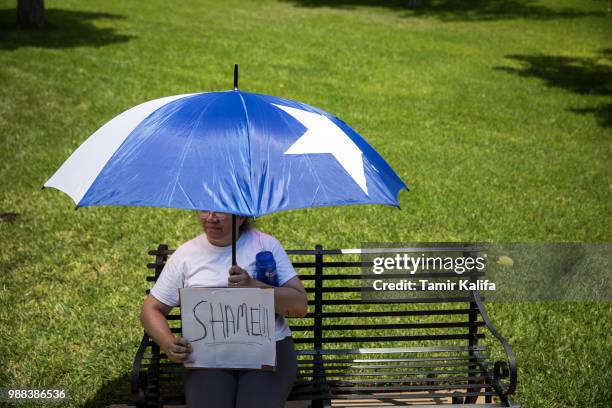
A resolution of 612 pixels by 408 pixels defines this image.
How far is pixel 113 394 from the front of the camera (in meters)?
4.44

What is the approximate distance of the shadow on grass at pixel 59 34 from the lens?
16.8 m

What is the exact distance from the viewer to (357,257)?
23.0 feet

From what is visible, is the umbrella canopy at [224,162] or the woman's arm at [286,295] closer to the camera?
the umbrella canopy at [224,162]

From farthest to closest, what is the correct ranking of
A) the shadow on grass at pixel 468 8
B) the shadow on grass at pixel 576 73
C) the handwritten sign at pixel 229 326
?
the shadow on grass at pixel 468 8
the shadow on grass at pixel 576 73
the handwritten sign at pixel 229 326

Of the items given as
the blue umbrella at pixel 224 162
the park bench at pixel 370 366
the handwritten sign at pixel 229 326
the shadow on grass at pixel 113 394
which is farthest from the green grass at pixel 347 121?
the blue umbrella at pixel 224 162

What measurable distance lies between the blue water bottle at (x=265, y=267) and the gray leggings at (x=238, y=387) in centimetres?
43

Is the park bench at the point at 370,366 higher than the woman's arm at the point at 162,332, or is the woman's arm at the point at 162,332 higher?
the woman's arm at the point at 162,332

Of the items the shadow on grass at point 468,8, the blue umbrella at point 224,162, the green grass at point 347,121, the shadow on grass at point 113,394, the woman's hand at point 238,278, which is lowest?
the shadow on grass at point 113,394

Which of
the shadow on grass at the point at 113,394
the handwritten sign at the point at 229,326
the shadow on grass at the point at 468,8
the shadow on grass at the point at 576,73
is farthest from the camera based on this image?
the shadow on grass at the point at 468,8

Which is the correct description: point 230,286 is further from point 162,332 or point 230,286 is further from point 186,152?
point 186,152

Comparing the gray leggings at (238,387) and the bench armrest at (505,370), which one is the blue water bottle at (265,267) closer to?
the gray leggings at (238,387)

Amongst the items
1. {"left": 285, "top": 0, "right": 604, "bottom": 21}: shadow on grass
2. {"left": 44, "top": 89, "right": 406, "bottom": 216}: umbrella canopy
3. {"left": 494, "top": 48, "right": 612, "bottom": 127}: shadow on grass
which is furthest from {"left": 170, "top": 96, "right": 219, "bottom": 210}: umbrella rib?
{"left": 285, "top": 0, "right": 604, "bottom": 21}: shadow on grass

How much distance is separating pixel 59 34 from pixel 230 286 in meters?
16.9

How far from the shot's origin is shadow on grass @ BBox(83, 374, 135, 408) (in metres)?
4.32
